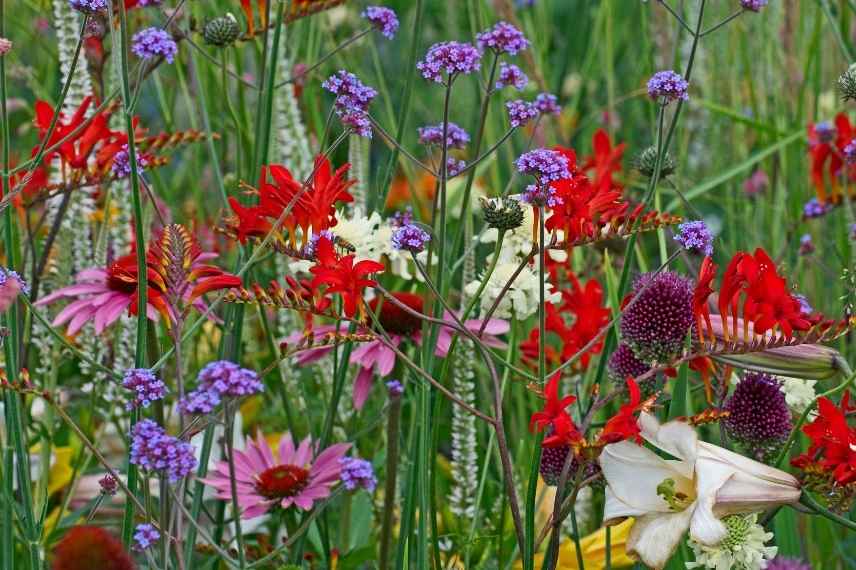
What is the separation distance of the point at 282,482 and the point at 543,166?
1.22 ft

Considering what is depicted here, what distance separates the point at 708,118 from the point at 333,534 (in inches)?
44.4

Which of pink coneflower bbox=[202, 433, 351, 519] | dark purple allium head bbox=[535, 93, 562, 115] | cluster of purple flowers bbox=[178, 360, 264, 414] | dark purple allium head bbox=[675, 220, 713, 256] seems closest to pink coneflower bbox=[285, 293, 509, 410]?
pink coneflower bbox=[202, 433, 351, 519]

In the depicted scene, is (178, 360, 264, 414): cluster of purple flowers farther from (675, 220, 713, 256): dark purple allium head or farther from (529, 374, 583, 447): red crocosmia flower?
(675, 220, 713, 256): dark purple allium head

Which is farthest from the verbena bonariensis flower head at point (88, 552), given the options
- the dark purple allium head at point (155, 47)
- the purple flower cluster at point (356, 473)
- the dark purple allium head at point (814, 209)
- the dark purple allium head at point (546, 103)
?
the dark purple allium head at point (814, 209)

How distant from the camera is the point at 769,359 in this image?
29.1 inches

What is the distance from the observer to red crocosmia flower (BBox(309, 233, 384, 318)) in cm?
71

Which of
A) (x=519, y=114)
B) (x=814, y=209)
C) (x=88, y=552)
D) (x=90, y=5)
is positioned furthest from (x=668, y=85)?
(x=814, y=209)

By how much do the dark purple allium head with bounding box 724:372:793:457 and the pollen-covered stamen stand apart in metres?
0.32

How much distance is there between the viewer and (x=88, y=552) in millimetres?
486

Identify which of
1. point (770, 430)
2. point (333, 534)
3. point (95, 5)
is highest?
point (95, 5)

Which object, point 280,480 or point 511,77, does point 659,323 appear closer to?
point 511,77

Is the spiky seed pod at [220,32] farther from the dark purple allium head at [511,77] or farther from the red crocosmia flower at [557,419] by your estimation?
the red crocosmia flower at [557,419]

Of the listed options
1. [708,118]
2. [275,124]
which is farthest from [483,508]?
[708,118]

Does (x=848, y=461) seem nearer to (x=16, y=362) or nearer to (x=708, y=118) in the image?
(x=16, y=362)
